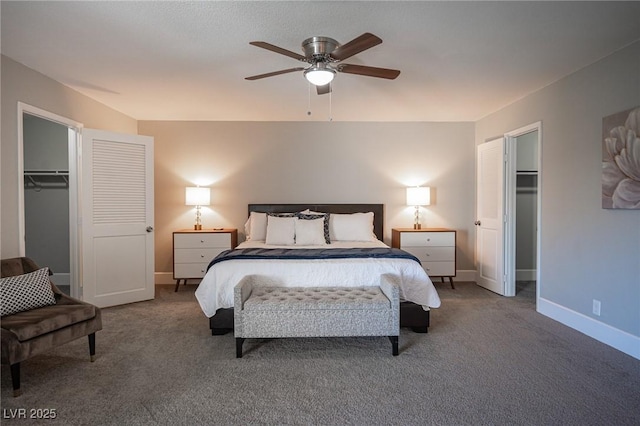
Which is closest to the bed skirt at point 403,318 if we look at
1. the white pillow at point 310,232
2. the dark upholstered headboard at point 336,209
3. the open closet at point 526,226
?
the white pillow at point 310,232

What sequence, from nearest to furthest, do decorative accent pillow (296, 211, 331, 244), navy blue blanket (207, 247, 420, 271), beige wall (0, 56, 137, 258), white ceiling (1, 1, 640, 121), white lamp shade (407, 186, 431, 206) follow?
1. white ceiling (1, 1, 640, 121)
2. beige wall (0, 56, 137, 258)
3. navy blue blanket (207, 247, 420, 271)
4. decorative accent pillow (296, 211, 331, 244)
5. white lamp shade (407, 186, 431, 206)

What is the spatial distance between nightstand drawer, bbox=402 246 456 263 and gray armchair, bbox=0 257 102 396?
3726 mm

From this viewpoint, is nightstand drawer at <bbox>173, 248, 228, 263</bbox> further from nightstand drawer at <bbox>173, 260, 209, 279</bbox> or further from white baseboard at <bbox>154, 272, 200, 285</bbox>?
white baseboard at <bbox>154, 272, 200, 285</bbox>


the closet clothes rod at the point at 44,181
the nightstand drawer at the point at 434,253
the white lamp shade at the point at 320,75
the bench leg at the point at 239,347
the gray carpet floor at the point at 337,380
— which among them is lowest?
the gray carpet floor at the point at 337,380

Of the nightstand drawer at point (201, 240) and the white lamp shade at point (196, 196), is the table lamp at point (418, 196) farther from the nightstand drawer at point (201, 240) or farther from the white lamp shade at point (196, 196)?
the white lamp shade at point (196, 196)

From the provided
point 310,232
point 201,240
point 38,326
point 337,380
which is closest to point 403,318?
point 337,380

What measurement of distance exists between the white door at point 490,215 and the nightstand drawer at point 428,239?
0.51 meters

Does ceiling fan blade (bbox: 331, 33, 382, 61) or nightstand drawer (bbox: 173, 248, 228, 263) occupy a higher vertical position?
ceiling fan blade (bbox: 331, 33, 382, 61)

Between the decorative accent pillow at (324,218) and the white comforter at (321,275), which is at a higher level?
the decorative accent pillow at (324,218)

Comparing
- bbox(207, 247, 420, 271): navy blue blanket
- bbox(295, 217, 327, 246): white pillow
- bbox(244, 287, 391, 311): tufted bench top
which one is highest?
bbox(295, 217, 327, 246): white pillow

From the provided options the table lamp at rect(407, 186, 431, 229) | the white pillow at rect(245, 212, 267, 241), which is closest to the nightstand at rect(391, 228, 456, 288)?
the table lamp at rect(407, 186, 431, 229)

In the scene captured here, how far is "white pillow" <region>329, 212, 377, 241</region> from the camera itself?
14.5 ft

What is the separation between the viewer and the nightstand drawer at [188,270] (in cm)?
454

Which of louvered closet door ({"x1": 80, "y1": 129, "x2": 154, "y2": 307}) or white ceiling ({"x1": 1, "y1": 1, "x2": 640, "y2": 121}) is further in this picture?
louvered closet door ({"x1": 80, "y1": 129, "x2": 154, "y2": 307})
